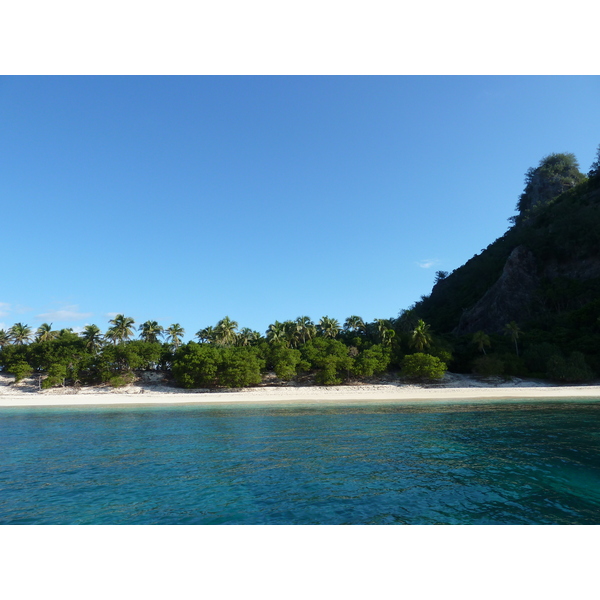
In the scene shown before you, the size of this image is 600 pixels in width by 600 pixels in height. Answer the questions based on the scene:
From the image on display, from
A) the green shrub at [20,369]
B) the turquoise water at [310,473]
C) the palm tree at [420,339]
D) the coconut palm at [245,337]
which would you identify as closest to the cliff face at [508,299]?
the palm tree at [420,339]

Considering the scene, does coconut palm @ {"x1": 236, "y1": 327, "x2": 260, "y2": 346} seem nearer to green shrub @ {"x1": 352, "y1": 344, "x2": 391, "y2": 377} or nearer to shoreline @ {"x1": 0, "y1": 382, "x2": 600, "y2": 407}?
shoreline @ {"x1": 0, "y1": 382, "x2": 600, "y2": 407}

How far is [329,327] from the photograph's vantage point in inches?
2960

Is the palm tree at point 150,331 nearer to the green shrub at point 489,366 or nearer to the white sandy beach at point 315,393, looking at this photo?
the white sandy beach at point 315,393

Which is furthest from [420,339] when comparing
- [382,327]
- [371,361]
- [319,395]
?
[319,395]

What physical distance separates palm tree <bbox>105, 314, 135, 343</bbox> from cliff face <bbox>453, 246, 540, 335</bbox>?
71500mm

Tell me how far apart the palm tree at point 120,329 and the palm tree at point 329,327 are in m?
37.2

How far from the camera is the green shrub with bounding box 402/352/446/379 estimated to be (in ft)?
173

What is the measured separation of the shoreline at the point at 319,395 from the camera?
1734 inches

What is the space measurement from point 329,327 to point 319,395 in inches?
1065

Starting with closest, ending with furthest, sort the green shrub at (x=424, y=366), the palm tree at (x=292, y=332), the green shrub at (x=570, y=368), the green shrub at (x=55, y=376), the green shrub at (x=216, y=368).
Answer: the green shrub at (x=570, y=368) < the green shrub at (x=424, y=366) < the green shrub at (x=216, y=368) < the green shrub at (x=55, y=376) < the palm tree at (x=292, y=332)

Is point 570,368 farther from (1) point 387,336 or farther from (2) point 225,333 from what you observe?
(2) point 225,333
